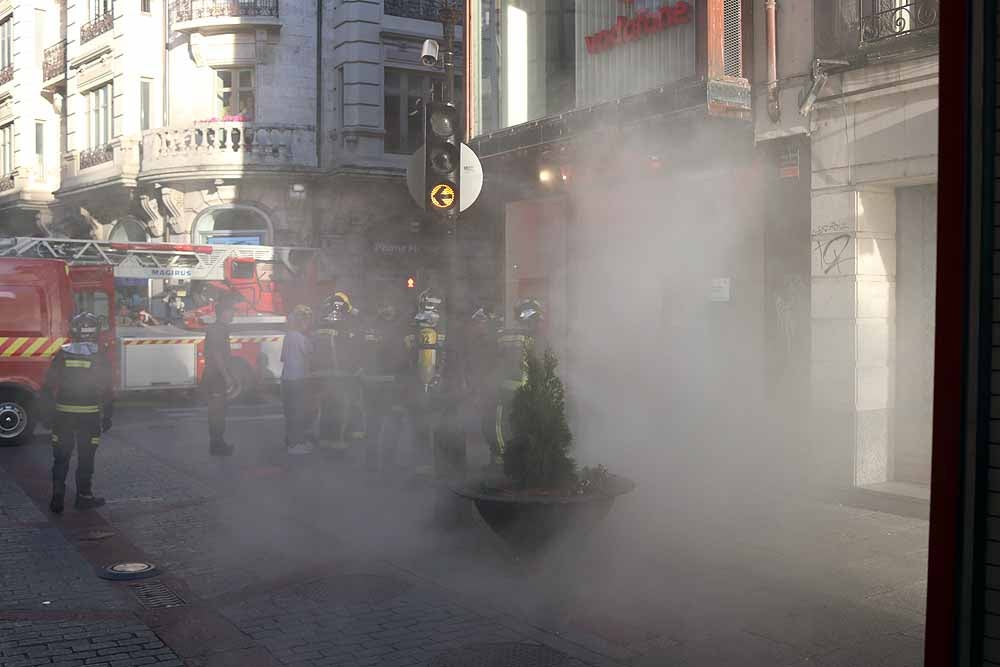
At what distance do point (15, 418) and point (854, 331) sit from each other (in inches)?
356

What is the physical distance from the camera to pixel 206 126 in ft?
66.2

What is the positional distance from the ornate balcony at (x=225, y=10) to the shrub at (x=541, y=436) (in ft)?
57.6

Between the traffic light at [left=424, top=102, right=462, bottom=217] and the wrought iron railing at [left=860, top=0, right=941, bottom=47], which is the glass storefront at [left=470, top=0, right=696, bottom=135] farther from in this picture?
the traffic light at [left=424, top=102, right=462, bottom=217]

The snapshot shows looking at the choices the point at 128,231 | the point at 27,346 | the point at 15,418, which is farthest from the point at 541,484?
the point at 128,231

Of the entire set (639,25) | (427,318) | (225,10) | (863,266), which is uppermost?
(225,10)

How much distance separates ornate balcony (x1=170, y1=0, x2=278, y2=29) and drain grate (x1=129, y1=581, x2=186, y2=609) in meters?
17.5

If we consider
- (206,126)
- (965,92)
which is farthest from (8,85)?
(965,92)

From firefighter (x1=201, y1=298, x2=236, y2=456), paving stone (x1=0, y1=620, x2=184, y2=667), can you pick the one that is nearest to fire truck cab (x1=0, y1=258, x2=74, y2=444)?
firefighter (x1=201, y1=298, x2=236, y2=456)

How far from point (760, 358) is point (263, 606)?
16.9 ft

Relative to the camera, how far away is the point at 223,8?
20531 millimetres

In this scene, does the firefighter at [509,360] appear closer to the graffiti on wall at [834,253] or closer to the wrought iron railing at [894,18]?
the graffiti on wall at [834,253]

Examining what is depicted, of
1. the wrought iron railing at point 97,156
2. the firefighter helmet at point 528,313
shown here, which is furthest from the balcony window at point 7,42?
the firefighter helmet at point 528,313

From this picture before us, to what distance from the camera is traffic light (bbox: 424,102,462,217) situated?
7352mm

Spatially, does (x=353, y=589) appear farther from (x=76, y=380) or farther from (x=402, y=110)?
(x=402, y=110)
